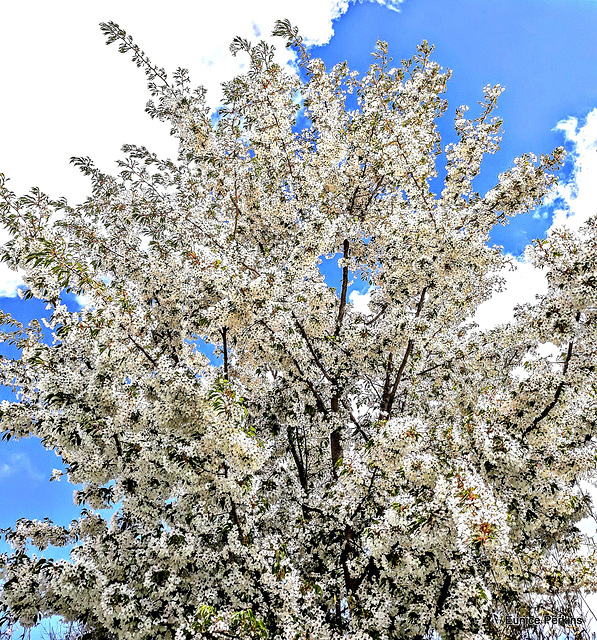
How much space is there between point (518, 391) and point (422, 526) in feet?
8.12

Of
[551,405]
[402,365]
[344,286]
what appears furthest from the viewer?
[344,286]

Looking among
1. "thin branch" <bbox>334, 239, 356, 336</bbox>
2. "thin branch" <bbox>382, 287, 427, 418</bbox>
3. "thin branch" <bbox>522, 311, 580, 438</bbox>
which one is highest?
"thin branch" <bbox>334, 239, 356, 336</bbox>

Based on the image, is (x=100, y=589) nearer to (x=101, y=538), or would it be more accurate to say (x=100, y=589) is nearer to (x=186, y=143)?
(x=101, y=538)

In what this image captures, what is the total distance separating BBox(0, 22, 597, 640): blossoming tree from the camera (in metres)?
6.02

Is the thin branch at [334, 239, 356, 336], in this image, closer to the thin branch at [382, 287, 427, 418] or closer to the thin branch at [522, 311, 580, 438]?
the thin branch at [382, 287, 427, 418]

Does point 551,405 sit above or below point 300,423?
below

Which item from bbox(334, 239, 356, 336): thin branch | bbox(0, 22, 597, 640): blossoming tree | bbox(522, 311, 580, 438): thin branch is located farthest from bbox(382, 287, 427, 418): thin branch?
bbox(522, 311, 580, 438): thin branch

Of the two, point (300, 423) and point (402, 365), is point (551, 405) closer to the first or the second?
point (402, 365)

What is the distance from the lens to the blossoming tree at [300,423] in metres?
6.02

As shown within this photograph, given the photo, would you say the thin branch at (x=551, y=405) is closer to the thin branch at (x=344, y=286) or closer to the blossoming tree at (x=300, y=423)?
the blossoming tree at (x=300, y=423)

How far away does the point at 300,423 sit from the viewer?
8.78 metres

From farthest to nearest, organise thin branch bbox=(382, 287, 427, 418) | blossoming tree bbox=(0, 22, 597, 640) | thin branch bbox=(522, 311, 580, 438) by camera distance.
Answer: thin branch bbox=(382, 287, 427, 418), thin branch bbox=(522, 311, 580, 438), blossoming tree bbox=(0, 22, 597, 640)

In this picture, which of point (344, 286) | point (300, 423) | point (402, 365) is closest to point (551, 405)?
point (402, 365)

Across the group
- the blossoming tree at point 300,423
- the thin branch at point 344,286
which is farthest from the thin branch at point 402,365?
the thin branch at point 344,286
